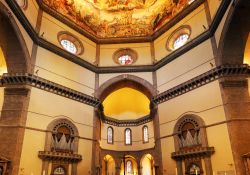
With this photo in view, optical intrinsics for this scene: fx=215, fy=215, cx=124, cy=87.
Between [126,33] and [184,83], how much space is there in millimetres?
9581

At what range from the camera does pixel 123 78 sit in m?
22.3

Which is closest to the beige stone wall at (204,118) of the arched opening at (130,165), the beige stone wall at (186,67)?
the beige stone wall at (186,67)

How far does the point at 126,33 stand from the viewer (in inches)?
950

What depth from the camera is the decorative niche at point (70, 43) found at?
2056cm

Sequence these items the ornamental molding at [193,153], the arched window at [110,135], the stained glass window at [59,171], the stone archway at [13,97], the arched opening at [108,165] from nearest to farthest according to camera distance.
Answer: the stone archway at [13,97], the ornamental molding at [193,153], the stained glass window at [59,171], the arched opening at [108,165], the arched window at [110,135]

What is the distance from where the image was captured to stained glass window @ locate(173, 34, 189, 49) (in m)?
20.2

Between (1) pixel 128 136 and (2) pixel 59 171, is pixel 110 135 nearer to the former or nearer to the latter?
(1) pixel 128 136

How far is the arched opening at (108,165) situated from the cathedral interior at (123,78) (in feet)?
37.0

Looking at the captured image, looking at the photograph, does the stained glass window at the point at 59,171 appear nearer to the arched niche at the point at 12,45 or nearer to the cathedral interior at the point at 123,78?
the cathedral interior at the point at 123,78

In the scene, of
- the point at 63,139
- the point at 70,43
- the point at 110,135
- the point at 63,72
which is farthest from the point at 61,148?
the point at 110,135

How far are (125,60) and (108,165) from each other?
16.2 meters

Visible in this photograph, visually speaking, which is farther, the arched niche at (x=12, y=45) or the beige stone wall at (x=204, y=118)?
the beige stone wall at (x=204, y=118)

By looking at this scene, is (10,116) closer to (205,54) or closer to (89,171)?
(89,171)

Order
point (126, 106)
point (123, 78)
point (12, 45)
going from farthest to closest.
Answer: point (126, 106) < point (123, 78) < point (12, 45)
